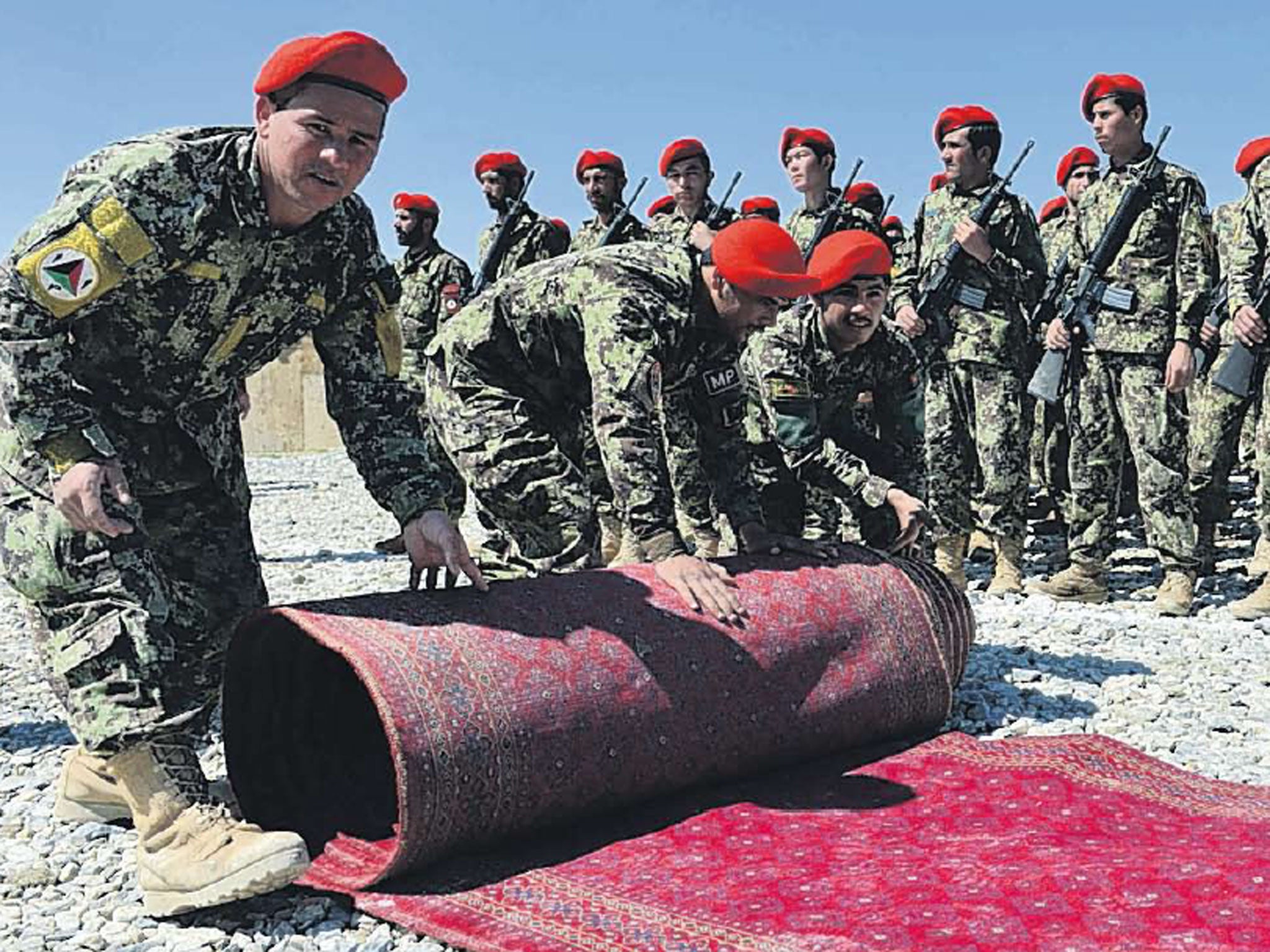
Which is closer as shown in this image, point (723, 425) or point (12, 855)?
point (12, 855)

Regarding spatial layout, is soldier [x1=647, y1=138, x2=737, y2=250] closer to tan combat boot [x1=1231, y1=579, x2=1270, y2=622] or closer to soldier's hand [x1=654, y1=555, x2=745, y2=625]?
tan combat boot [x1=1231, y1=579, x2=1270, y2=622]

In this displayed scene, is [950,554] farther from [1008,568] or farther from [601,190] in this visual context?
[601,190]

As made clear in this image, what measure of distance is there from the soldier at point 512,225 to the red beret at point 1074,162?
409cm

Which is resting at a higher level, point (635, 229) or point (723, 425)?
point (635, 229)

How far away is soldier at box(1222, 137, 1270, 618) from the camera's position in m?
6.14

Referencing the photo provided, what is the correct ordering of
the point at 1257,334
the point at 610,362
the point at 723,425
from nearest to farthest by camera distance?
the point at 610,362, the point at 723,425, the point at 1257,334

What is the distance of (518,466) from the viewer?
172 inches

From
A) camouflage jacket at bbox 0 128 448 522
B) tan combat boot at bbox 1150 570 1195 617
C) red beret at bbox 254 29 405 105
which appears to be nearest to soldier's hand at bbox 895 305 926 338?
tan combat boot at bbox 1150 570 1195 617

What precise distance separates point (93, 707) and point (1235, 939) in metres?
2.27

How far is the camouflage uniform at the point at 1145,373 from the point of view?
6281 millimetres

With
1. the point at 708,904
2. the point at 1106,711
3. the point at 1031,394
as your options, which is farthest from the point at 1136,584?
the point at 708,904

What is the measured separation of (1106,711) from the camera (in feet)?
15.0

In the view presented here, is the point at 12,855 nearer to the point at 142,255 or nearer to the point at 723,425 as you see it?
the point at 142,255

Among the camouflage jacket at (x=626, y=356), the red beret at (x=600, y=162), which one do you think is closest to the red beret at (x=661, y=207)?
the red beret at (x=600, y=162)
